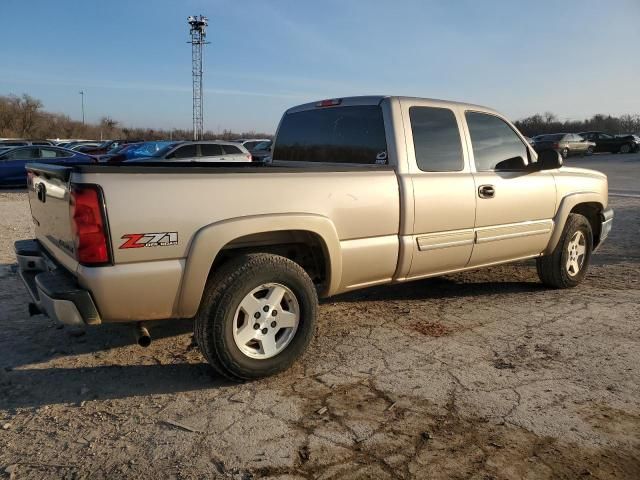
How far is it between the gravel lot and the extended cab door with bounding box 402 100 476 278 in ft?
2.17

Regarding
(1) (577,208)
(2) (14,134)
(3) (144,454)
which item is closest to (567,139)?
(1) (577,208)

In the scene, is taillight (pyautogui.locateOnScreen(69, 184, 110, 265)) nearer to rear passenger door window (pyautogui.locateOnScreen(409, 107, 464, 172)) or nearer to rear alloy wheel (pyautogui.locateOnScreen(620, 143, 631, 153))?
rear passenger door window (pyautogui.locateOnScreen(409, 107, 464, 172))

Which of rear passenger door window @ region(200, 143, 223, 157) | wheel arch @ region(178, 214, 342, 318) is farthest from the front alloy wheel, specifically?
rear passenger door window @ region(200, 143, 223, 157)

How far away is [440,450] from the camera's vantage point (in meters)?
2.84

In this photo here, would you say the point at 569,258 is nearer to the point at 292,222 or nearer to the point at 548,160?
the point at 548,160

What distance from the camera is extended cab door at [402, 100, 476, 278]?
171 inches

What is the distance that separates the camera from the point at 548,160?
16.8 ft

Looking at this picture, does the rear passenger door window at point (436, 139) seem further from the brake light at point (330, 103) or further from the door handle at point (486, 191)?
the brake light at point (330, 103)

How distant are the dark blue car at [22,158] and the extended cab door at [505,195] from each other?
14.8 meters

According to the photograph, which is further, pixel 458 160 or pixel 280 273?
pixel 458 160

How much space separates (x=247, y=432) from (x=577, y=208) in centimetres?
466

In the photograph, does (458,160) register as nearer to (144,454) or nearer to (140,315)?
(140,315)

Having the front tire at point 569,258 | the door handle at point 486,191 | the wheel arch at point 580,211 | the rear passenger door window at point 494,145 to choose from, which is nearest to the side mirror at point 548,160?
the rear passenger door window at point 494,145

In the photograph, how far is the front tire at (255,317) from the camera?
341 centimetres
